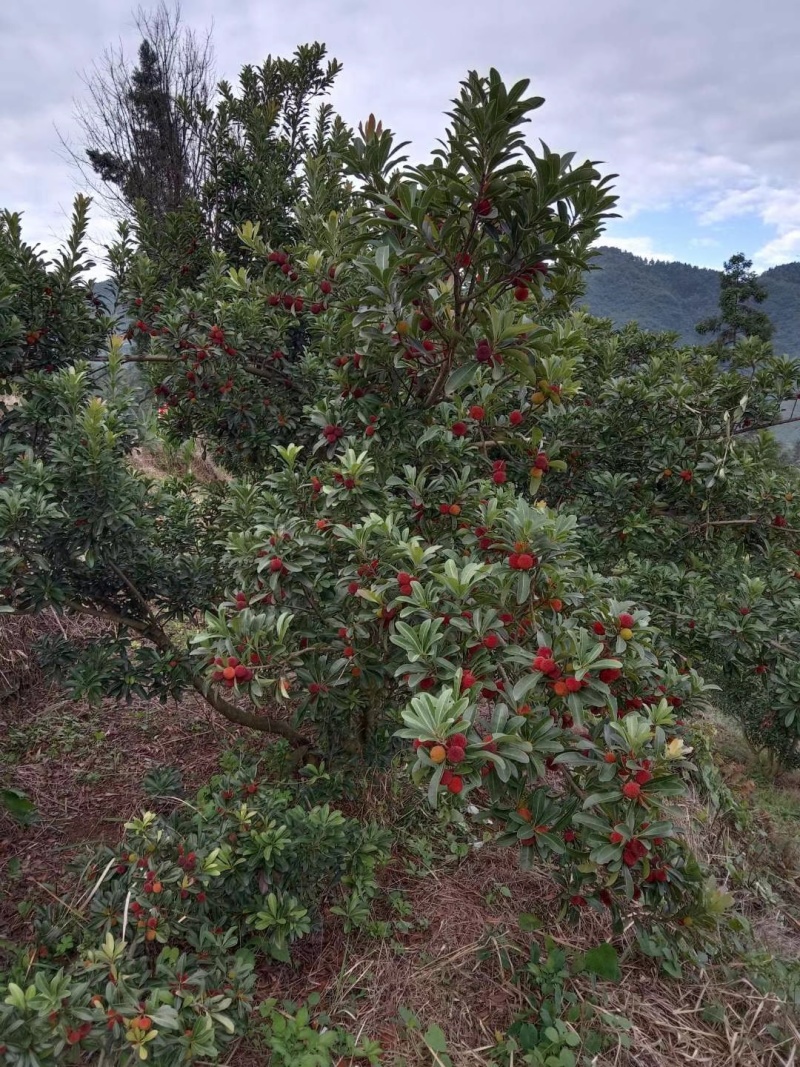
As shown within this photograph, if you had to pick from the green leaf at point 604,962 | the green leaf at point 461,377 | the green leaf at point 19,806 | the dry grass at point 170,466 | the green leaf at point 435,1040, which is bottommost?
the green leaf at point 435,1040

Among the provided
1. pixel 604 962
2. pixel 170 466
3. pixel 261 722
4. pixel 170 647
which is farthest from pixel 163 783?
pixel 170 466

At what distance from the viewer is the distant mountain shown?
3375 centimetres

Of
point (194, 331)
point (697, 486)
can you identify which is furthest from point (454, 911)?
point (194, 331)

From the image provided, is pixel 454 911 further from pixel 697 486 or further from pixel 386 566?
pixel 697 486

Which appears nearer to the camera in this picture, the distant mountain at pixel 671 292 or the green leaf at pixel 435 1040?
the green leaf at pixel 435 1040

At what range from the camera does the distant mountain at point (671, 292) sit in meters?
33.8

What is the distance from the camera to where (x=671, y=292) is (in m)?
38.0

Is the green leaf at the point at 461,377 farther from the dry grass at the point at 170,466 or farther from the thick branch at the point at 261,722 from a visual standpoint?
the dry grass at the point at 170,466

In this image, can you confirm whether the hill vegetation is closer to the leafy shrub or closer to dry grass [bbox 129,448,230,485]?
the leafy shrub

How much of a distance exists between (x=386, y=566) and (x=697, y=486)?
184cm

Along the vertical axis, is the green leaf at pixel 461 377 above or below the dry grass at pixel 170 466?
above

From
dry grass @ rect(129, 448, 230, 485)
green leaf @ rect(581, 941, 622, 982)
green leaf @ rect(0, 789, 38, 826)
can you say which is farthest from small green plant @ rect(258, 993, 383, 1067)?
dry grass @ rect(129, 448, 230, 485)

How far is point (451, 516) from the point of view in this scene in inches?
77.0

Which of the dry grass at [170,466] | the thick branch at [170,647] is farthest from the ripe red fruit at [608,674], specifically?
the dry grass at [170,466]
